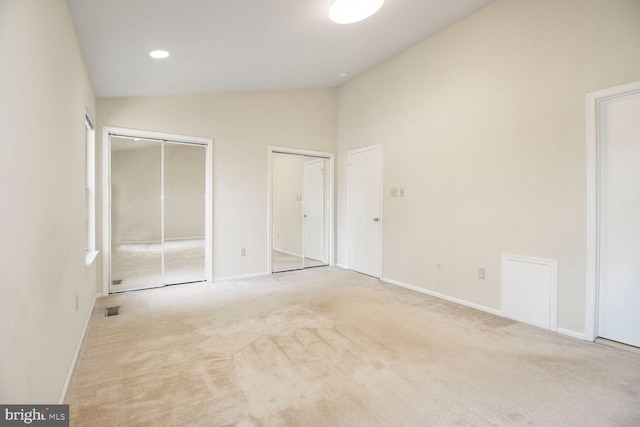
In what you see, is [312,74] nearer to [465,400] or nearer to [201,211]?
[201,211]

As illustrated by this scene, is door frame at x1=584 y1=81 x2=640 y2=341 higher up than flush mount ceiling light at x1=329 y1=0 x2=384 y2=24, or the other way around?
flush mount ceiling light at x1=329 y1=0 x2=384 y2=24

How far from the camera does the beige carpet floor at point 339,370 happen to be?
181 centimetres

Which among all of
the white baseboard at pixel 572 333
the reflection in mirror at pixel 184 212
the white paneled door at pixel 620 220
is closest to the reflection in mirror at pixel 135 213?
the reflection in mirror at pixel 184 212

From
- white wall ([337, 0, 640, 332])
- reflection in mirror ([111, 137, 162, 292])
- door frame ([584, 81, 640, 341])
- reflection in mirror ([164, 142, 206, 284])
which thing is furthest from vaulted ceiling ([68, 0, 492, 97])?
door frame ([584, 81, 640, 341])

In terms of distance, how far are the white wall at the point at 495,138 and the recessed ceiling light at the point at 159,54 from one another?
302 centimetres

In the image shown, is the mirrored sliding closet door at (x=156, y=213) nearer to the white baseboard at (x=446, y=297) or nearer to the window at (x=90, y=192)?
the window at (x=90, y=192)

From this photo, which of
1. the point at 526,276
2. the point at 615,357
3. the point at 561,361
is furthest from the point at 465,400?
the point at 526,276

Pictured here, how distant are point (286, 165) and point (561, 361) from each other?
178 inches

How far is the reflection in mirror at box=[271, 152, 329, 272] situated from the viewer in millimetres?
5764

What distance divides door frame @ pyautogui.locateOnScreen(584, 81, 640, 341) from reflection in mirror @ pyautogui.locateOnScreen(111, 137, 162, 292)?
4725mm

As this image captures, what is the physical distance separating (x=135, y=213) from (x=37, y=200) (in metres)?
2.86

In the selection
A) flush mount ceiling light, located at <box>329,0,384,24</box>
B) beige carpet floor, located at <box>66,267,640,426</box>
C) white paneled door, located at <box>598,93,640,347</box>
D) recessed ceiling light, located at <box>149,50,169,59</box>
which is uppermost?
flush mount ceiling light, located at <box>329,0,384,24</box>

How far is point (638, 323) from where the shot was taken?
2588 mm

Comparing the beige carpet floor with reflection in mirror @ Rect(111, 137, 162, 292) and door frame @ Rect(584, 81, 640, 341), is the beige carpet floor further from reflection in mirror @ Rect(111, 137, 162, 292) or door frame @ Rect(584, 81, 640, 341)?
reflection in mirror @ Rect(111, 137, 162, 292)
